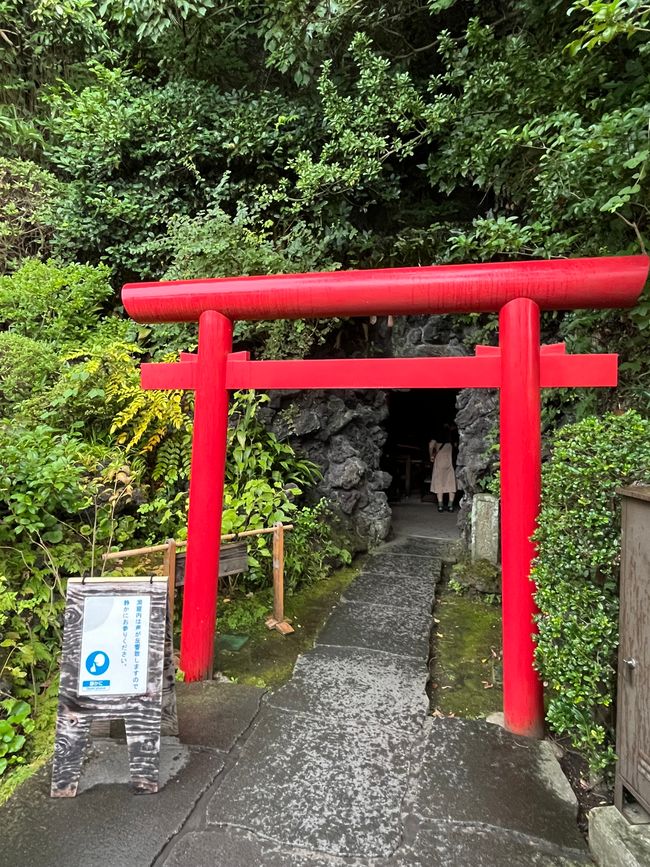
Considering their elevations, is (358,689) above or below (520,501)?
below

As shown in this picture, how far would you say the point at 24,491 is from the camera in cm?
379

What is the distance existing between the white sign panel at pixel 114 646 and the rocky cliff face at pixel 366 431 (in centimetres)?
417

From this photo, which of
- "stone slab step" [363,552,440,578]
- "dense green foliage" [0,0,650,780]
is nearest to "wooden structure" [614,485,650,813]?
"dense green foliage" [0,0,650,780]

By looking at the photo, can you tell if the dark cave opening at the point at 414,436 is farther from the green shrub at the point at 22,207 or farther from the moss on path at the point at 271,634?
the green shrub at the point at 22,207

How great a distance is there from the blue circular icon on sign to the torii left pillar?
108 cm

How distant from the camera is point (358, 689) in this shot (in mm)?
3510

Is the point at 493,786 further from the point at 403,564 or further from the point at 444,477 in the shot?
the point at 444,477

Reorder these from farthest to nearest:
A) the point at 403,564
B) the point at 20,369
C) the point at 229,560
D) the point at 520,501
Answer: the point at 403,564, the point at 20,369, the point at 229,560, the point at 520,501

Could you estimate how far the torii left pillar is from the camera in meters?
3.48

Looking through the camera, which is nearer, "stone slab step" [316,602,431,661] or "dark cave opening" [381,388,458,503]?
"stone slab step" [316,602,431,661]

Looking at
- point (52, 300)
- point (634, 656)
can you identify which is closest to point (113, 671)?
point (634, 656)

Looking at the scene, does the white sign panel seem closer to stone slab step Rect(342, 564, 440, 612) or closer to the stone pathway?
the stone pathway

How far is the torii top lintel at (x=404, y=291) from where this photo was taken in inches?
117

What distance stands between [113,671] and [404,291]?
2833mm
